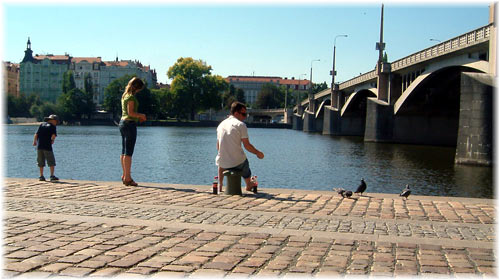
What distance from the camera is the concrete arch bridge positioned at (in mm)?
25703

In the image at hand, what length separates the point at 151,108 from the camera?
110625 millimetres

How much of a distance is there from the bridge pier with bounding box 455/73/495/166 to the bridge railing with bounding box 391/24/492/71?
4.15 meters

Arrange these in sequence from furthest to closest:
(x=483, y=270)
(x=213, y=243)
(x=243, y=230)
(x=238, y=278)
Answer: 1. (x=243, y=230)
2. (x=213, y=243)
3. (x=483, y=270)
4. (x=238, y=278)

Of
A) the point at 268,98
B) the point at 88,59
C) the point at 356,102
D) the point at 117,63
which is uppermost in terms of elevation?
the point at 88,59

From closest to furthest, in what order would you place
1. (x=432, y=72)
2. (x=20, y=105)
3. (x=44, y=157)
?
(x=44, y=157), (x=432, y=72), (x=20, y=105)

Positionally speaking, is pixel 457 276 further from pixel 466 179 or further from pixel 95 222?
pixel 466 179

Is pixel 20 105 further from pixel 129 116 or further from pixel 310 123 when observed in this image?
pixel 129 116

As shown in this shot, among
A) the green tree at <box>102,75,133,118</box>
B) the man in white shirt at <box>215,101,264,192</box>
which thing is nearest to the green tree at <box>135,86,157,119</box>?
the green tree at <box>102,75,133,118</box>

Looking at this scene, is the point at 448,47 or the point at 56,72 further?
the point at 56,72

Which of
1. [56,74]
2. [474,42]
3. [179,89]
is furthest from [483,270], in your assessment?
[56,74]

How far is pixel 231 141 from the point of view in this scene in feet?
29.2

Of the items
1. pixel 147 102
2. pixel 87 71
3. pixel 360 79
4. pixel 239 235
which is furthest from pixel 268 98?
pixel 239 235

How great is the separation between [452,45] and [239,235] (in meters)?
31.1

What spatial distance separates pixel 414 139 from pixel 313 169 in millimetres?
30148
